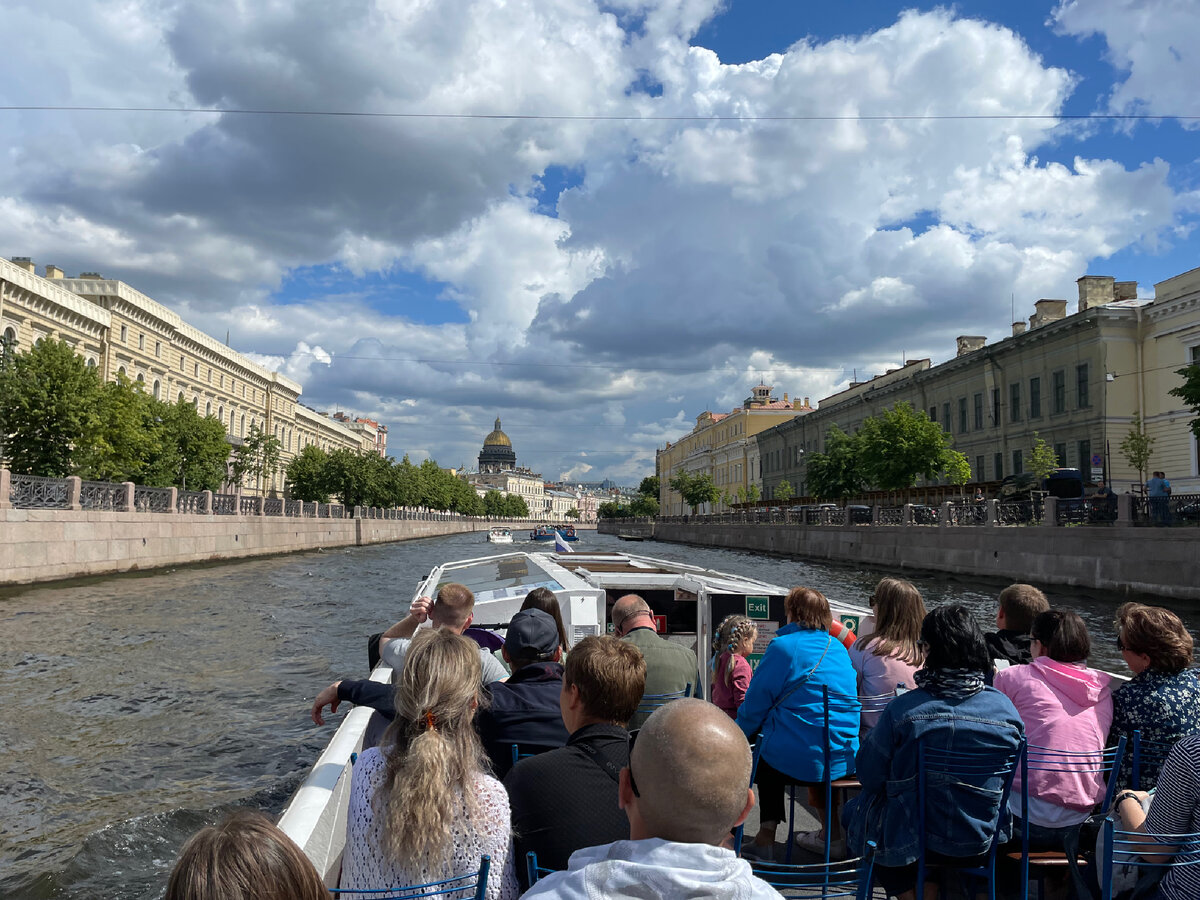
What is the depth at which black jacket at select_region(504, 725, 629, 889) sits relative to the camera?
242 centimetres

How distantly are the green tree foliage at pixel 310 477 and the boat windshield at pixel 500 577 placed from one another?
58.5m

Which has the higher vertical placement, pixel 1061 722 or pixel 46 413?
pixel 46 413

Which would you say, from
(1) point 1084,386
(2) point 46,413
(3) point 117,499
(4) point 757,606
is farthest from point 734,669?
(1) point 1084,386

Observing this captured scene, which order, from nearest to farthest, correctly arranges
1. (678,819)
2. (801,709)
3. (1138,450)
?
1. (678,819)
2. (801,709)
3. (1138,450)

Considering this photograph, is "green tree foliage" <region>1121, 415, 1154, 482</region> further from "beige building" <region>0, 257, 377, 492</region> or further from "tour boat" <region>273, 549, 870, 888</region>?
"beige building" <region>0, 257, 377, 492</region>

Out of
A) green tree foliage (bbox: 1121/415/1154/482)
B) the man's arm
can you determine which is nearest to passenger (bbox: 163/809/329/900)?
the man's arm

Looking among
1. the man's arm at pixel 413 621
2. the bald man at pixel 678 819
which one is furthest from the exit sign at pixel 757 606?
the bald man at pixel 678 819

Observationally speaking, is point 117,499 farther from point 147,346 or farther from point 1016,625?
point 1016,625

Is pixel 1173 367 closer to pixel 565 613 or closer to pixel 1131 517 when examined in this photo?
pixel 1131 517

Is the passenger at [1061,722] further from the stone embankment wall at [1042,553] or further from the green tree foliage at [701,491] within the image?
the green tree foliage at [701,491]

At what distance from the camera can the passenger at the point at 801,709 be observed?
401 centimetres

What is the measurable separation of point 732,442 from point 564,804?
3595 inches

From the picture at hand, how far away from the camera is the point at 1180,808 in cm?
261

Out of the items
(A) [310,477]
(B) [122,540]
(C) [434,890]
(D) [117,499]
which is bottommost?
(B) [122,540]
